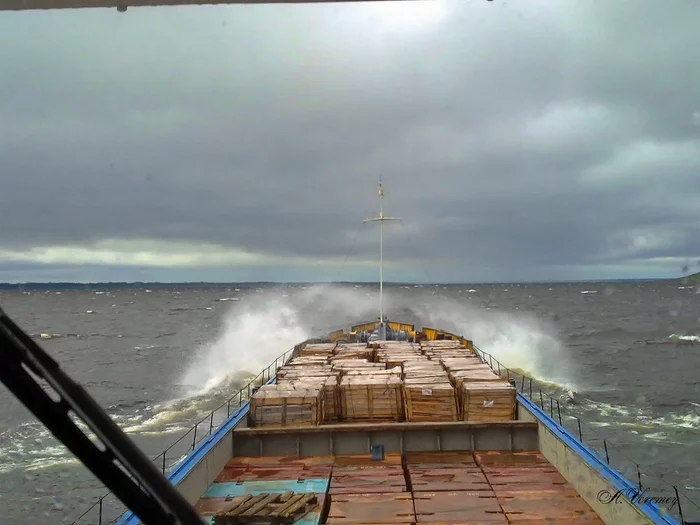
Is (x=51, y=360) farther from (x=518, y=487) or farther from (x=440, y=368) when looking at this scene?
(x=440, y=368)

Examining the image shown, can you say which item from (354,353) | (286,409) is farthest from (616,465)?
(286,409)

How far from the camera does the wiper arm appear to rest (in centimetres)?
270

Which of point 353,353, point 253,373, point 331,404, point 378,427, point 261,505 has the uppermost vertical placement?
point 353,353

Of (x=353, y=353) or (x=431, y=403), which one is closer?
(x=431, y=403)

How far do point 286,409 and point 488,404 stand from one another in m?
5.24

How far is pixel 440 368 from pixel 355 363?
3.06 metres

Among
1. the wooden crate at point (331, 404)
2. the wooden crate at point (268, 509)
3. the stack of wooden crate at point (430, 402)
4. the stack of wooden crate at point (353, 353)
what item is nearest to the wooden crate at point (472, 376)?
the stack of wooden crate at point (430, 402)

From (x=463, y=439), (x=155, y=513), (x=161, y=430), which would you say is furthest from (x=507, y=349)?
(x=155, y=513)

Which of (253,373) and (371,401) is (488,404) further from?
(253,373)

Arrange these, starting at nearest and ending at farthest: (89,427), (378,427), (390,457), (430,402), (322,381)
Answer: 1. (89,427)
2. (390,457)
3. (378,427)
4. (430,402)
5. (322,381)

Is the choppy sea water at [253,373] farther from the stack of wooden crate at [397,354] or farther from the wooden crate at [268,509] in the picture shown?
the wooden crate at [268,509]

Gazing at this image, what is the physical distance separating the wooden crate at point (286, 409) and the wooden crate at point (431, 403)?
7.79ft

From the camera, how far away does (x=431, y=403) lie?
14.1 m

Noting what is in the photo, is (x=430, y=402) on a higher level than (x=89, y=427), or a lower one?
lower
